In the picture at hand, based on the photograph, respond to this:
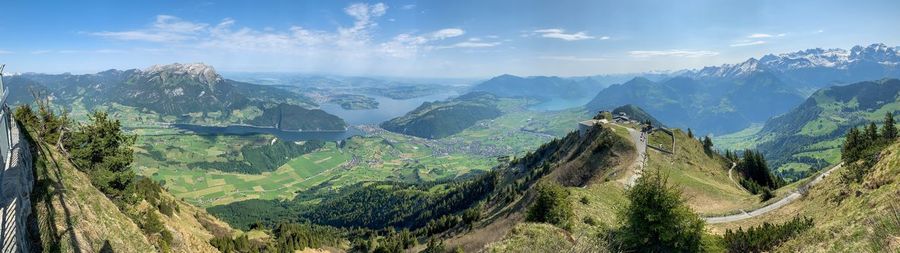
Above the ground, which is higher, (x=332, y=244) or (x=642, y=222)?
(x=642, y=222)

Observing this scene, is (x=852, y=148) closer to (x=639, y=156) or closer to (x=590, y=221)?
(x=639, y=156)

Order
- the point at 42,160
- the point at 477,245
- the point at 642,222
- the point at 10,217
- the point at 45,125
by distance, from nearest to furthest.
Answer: the point at 10,217 < the point at 642,222 < the point at 42,160 < the point at 45,125 < the point at 477,245

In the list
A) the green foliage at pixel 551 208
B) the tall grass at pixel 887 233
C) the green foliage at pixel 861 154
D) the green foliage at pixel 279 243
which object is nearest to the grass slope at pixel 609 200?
the green foliage at pixel 551 208

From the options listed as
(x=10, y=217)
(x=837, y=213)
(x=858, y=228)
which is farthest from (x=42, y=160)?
(x=837, y=213)

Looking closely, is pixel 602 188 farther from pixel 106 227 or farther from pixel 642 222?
pixel 106 227

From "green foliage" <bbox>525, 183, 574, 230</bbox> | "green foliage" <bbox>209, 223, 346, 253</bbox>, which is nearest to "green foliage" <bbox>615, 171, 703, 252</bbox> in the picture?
"green foliage" <bbox>525, 183, 574, 230</bbox>

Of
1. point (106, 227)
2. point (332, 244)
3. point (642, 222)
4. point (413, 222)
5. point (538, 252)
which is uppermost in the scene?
point (538, 252)
